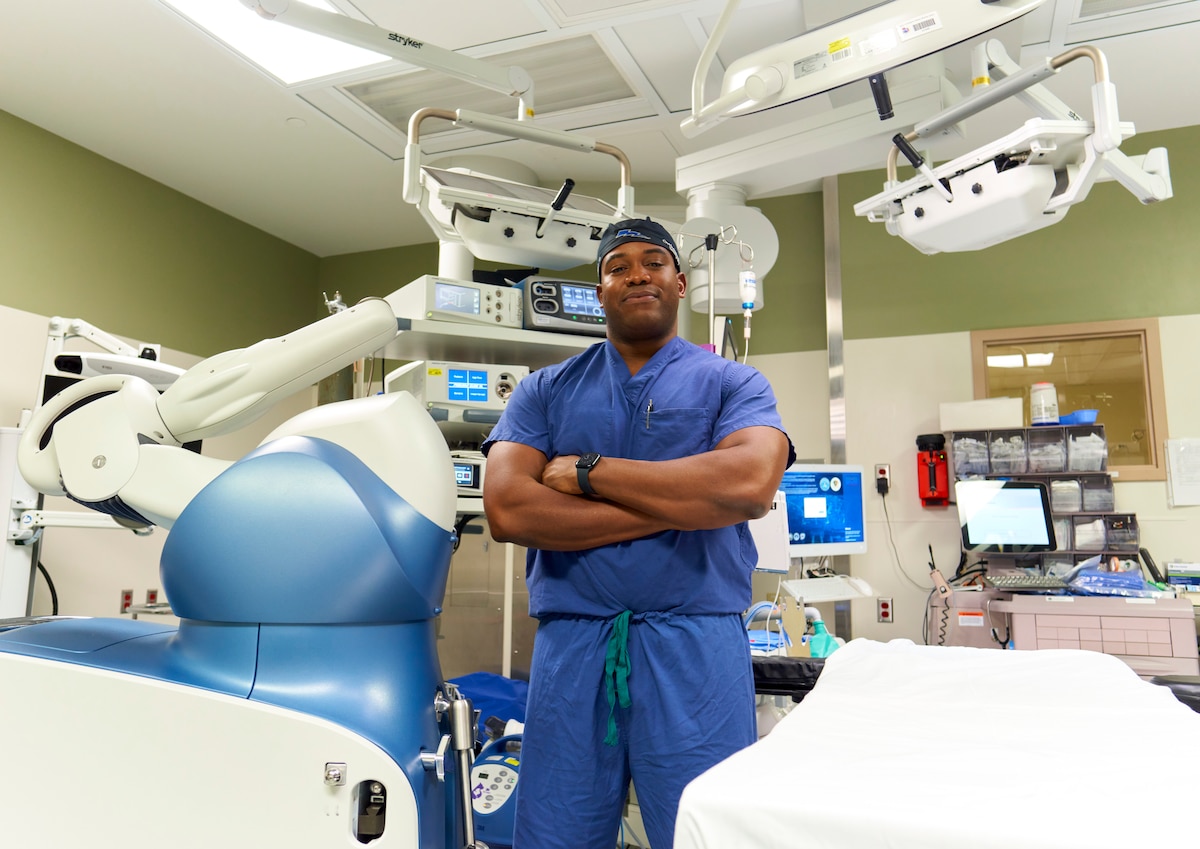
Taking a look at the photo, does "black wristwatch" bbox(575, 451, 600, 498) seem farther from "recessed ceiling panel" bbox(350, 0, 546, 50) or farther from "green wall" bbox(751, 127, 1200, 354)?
"green wall" bbox(751, 127, 1200, 354)

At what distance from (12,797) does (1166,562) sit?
488cm

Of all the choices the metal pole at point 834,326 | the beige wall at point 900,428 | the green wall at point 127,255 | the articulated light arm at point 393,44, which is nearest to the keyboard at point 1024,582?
the beige wall at point 900,428

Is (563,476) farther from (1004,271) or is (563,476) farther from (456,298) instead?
(1004,271)

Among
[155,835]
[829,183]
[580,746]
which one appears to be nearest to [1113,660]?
[580,746]

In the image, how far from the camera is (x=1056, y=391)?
4496mm

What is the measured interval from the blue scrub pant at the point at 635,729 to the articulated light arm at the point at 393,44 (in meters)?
1.76

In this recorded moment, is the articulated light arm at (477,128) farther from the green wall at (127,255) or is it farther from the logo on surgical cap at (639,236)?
the green wall at (127,255)

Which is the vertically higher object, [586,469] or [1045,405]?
[1045,405]

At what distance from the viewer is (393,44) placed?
235cm

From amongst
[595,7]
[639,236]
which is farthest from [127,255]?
[639,236]

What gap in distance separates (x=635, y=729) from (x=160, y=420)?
92cm

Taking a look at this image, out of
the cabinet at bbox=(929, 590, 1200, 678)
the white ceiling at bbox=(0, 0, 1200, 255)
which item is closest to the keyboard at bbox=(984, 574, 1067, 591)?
the cabinet at bbox=(929, 590, 1200, 678)

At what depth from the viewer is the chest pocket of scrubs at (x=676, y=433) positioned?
1.57 m

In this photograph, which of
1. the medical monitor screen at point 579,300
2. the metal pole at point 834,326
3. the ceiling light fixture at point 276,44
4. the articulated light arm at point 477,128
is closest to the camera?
the articulated light arm at point 477,128
